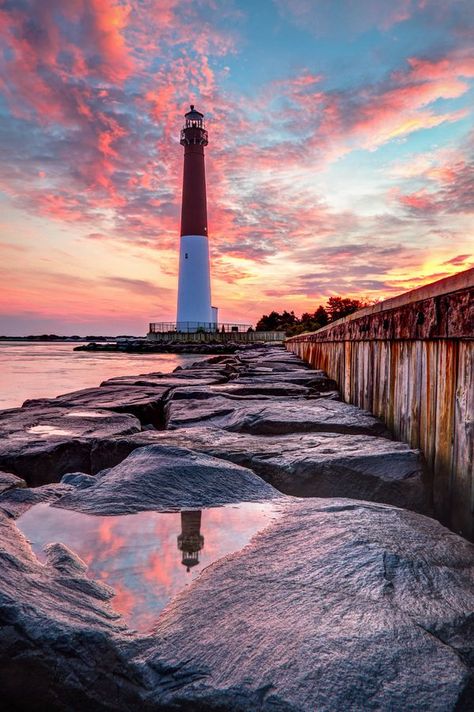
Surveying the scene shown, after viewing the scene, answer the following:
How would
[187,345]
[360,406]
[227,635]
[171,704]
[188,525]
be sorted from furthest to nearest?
[187,345], [360,406], [188,525], [227,635], [171,704]

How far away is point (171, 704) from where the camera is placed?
106 centimetres

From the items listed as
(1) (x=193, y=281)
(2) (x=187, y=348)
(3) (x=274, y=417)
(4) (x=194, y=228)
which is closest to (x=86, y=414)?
(3) (x=274, y=417)

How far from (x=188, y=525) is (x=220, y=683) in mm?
884

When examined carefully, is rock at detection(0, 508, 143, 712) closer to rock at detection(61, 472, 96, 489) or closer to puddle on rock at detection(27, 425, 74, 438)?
Result: rock at detection(61, 472, 96, 489)

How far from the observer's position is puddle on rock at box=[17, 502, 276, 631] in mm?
1467

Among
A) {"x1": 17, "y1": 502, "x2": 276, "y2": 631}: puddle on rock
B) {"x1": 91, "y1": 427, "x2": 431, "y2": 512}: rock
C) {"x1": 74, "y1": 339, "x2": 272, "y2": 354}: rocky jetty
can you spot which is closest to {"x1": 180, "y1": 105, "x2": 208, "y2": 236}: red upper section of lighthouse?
{"x1": 74, "y1": 339, "x2": 272, "y2": 354}: rocky jetty

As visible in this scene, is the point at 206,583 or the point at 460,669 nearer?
A: the point at 460,669

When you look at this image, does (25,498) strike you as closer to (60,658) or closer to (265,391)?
(60,658)

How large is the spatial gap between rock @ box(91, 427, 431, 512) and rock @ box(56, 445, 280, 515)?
21cm

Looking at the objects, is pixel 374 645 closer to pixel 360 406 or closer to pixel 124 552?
pixel 124 552

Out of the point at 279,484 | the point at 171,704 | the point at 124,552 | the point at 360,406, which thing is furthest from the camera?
the point at 360,406

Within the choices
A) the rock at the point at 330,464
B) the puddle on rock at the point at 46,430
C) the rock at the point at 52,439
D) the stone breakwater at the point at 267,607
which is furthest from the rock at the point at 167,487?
the puddle on rock at the point at 46,430

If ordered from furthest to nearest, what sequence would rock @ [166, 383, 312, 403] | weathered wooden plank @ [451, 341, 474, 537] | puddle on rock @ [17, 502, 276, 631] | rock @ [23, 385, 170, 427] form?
1. rock @ [166, 383, 312, 403]
2. rock @ [23, 385, 170, 427]
3. weathered wooden plank @ [451, 341, 474, 537]
4. puddle on rock @ [17, 502, 276, 631]

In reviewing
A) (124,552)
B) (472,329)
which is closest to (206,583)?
(124,552)
